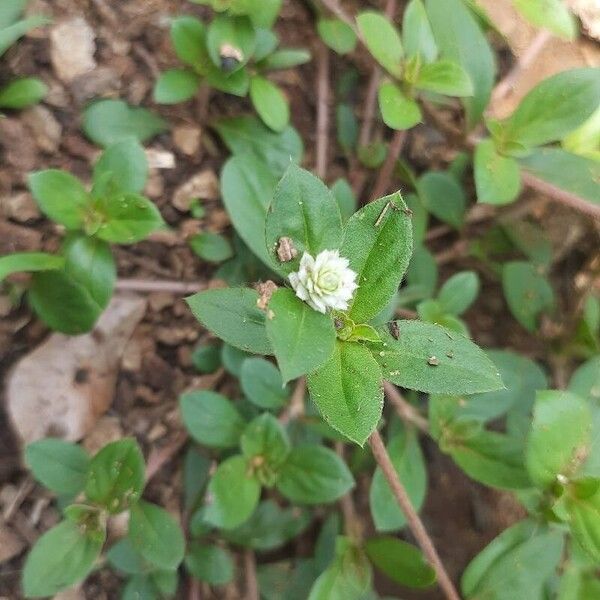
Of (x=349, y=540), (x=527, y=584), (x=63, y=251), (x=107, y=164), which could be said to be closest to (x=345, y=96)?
(x=107, y=164)

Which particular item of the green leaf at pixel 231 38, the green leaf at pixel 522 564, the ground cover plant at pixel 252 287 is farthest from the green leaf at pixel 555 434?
the green leaf at pixel 231 38

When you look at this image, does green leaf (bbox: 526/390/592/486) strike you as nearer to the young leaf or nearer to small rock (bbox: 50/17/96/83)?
the young leaf

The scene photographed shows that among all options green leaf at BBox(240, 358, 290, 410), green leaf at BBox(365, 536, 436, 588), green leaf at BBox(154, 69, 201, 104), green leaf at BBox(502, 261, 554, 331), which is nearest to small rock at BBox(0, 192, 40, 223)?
green leaf at BBox(154, 69, 201, 104)

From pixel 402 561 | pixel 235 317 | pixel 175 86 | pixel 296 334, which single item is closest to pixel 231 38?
pixel 175 86

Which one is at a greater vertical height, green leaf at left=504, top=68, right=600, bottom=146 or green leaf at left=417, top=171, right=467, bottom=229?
green leaf at left=504, top=68, right=600, bottom=146

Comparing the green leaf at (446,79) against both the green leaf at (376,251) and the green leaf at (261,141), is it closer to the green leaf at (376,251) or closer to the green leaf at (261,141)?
the green leaf at (261,141)

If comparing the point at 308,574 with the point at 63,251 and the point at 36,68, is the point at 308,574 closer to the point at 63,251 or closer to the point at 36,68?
the point at 63,251
